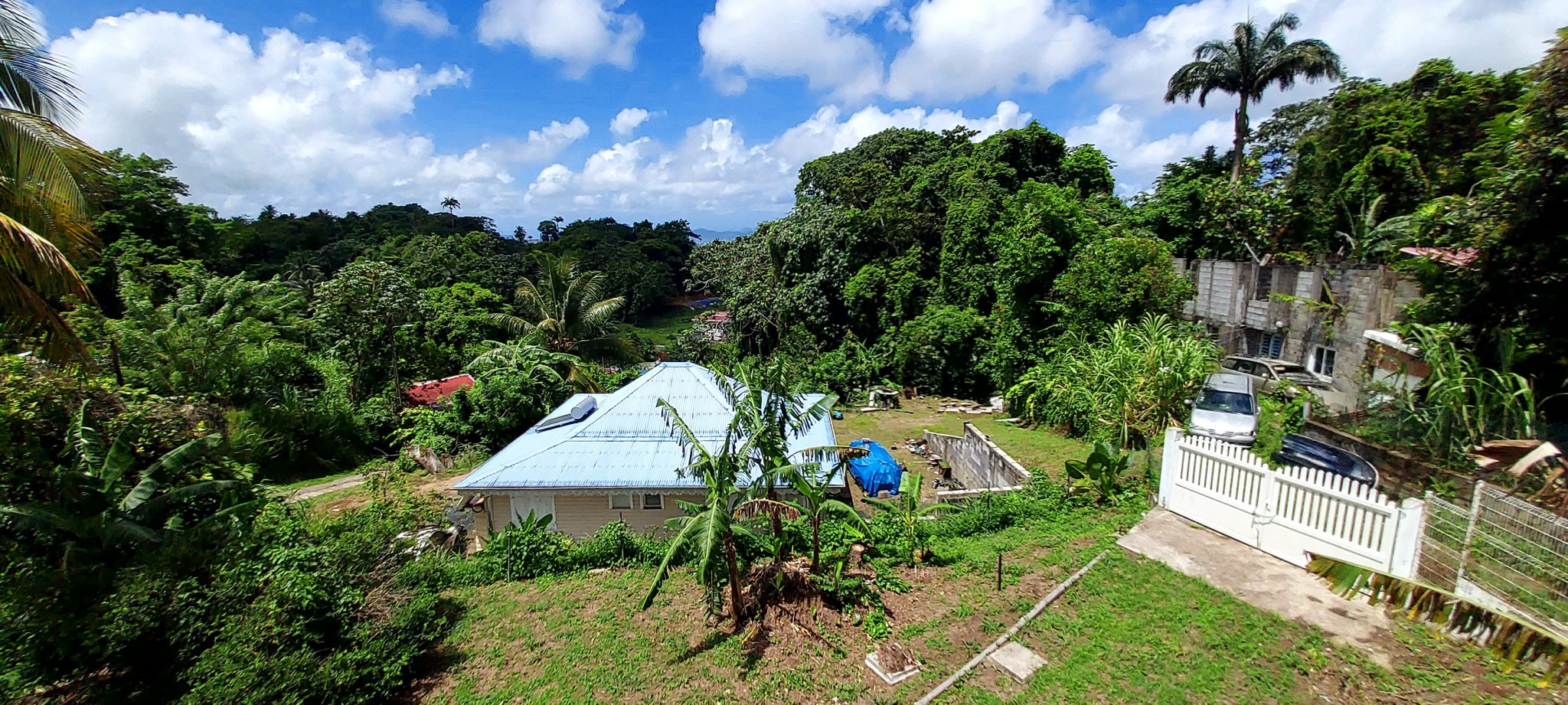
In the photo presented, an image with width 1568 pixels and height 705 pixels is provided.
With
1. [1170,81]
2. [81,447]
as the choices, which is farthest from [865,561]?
[1170,81]

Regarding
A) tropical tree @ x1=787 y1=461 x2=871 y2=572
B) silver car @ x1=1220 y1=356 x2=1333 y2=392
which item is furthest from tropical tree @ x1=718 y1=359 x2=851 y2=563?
silver car @ x1=1220 y1=356 x2=1333 y2=392

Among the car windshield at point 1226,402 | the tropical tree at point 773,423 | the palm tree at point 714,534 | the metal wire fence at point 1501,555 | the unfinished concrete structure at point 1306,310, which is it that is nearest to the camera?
the metal wire fence at point 1501,555

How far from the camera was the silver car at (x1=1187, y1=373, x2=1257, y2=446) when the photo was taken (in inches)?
441

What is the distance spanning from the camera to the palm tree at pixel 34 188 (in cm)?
599

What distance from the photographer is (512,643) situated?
7.68 meters

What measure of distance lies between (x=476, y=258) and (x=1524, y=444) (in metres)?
35.0

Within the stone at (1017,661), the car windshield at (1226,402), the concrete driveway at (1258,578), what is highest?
the car windshield at (1226,402)

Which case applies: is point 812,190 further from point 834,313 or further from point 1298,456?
point 1298,456

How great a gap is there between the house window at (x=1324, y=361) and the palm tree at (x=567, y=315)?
2000 cm

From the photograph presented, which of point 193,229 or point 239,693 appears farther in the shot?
point 193,229

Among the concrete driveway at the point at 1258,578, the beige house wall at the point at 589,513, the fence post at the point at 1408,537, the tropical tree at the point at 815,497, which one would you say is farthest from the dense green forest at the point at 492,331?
the concrete driveway at the point at 1258,578

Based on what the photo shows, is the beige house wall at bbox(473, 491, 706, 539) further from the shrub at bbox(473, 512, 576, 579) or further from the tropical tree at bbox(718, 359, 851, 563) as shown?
the tropical tree at bbox(718, 359, 851, 563)

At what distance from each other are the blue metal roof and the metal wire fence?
7260mm

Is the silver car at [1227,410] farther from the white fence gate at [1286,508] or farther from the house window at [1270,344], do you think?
the house window at [1270,344]
